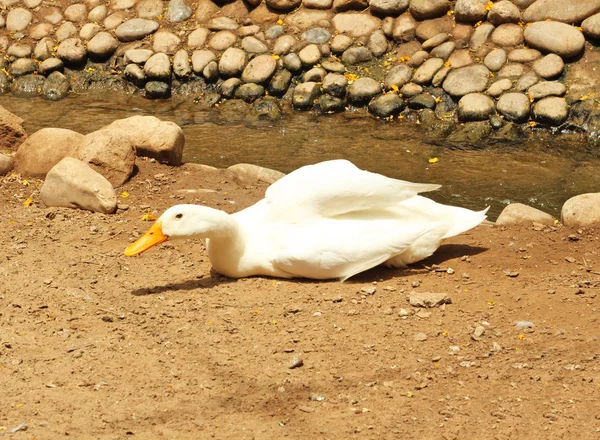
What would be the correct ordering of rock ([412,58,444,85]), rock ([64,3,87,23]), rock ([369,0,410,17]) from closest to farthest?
1. rock ([412,58,444,85])
2. rock ([369,0,410,17])
3. rock ([64,3,87,23])

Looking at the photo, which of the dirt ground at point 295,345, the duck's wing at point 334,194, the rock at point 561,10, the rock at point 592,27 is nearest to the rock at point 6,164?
the dirt ground at point 295,345

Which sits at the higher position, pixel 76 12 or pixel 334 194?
pixel 334 194

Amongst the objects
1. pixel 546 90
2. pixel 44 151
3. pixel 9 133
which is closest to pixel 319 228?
pixel 44 151

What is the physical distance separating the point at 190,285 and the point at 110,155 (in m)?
1.98

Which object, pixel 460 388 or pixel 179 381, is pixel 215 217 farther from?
pixel 460 388

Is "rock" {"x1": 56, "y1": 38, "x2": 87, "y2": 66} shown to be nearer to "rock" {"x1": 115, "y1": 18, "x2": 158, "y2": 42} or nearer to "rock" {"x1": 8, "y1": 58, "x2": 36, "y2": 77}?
"rock" {"x1": 8, "y1": 58, "x2": 36, "y2": 77}

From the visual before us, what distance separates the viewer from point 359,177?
5.06 meters

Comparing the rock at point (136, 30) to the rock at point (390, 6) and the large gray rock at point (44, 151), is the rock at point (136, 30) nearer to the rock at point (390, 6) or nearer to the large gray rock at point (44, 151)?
the rock at point (390, 6)

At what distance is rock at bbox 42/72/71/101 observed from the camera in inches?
413

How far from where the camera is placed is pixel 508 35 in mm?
9414

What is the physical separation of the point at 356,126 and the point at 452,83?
1.07 m

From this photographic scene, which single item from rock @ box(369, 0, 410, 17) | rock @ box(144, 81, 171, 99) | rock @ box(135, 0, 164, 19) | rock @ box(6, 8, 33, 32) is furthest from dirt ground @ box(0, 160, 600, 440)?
rock @ box(6, 8, 33, 32)

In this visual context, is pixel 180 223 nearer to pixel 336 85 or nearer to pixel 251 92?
pixel 336 85

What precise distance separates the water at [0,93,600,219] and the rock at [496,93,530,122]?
30cm
